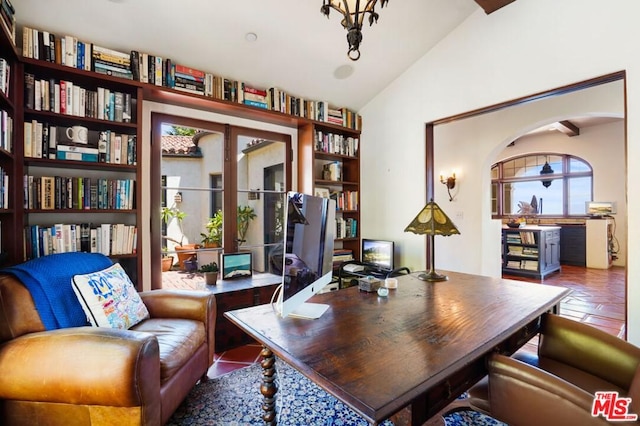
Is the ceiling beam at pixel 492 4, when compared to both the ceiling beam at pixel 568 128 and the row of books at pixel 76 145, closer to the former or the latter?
the row of books at pixel 76 145

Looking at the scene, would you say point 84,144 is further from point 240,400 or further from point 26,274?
point 240,400

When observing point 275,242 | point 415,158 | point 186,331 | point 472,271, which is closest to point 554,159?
point 472,271

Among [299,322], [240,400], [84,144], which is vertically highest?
[84,144]

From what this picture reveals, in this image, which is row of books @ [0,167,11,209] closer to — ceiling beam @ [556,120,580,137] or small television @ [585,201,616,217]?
ceiling beam @ [556,120,580,137]

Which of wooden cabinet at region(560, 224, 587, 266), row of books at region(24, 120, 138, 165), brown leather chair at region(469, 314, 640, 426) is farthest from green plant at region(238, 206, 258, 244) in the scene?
wooden cabinet at region(560, 224, 587, 266)

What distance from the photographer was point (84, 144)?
90.3 inches

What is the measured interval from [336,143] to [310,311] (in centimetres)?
278

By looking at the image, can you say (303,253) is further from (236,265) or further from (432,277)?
(236,265)

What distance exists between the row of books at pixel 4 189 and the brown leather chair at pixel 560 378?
2.71m

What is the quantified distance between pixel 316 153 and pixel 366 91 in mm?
993

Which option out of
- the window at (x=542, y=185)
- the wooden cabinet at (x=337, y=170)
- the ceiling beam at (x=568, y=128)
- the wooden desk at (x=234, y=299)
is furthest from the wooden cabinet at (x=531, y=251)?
the wooden desk at (x=234, y=299)

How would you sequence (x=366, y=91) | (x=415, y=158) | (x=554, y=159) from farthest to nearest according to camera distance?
1. (x=554, y=159)
2. (x=366, y=91)
3. (x=415, y=158)

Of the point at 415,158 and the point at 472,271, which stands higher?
the point at 415,158

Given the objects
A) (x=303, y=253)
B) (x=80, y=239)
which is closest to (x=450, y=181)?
(x=303, y=253)
